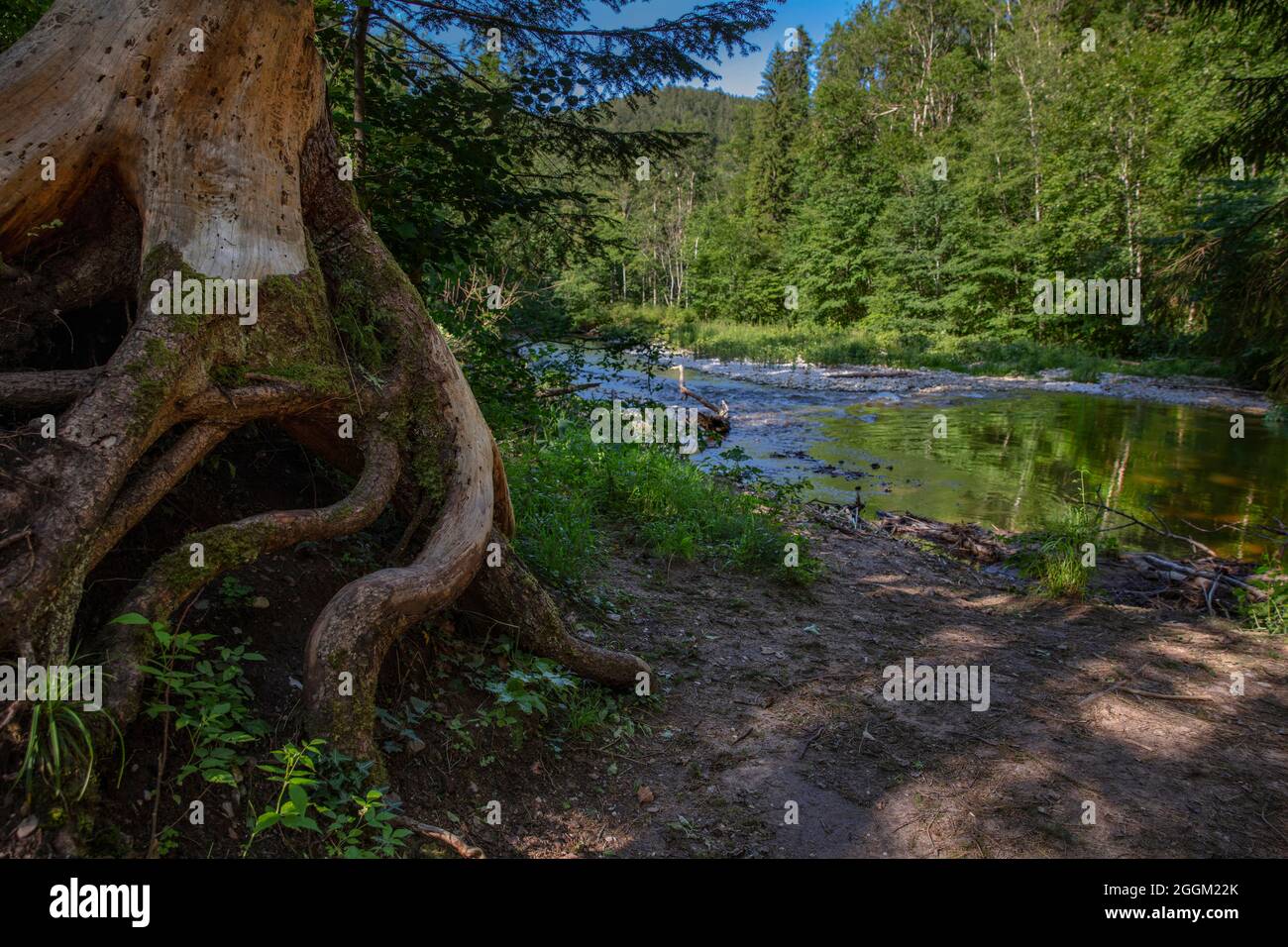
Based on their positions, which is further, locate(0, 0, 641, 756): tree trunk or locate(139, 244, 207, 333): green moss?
locate(139, 244, 207, 333): green moss

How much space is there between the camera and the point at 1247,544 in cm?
945

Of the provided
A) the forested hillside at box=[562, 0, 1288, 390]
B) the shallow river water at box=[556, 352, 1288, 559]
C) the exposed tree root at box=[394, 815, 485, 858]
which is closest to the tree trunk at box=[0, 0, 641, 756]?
the exposed tree root at box=[394, 815, 485, 858]

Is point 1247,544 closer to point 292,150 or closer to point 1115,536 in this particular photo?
point 1115,536

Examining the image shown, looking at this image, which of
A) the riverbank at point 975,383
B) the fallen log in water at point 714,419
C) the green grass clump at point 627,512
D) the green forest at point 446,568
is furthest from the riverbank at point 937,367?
the green forest at point 446,568

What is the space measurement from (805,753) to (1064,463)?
13057mm

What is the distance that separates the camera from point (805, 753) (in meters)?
3.87

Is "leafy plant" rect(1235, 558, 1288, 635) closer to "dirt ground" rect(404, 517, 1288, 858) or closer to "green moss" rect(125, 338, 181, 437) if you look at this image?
"dirt ground" rect(404, 517, 1288, 858)

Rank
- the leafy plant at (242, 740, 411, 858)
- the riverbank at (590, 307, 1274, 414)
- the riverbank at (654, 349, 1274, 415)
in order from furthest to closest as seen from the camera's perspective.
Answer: the riverbank at (590, 307, 1274, 414), the riverbank at (654, 349, 1274, 415), the leafy plant at (242, 740, 411, 858)

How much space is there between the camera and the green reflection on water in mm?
11086

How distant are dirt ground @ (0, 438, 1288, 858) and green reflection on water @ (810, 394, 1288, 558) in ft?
16.5

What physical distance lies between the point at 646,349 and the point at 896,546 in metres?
3.74

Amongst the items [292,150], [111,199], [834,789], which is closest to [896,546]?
Answer: [834,789]

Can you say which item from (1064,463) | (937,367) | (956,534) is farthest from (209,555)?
(937,367)

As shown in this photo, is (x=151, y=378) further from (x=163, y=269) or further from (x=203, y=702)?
(x=203, y=702)
